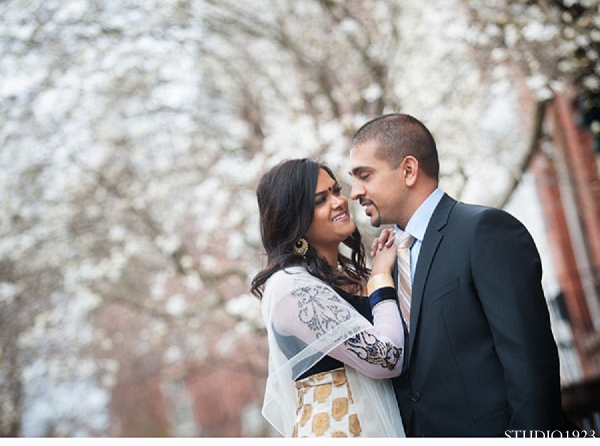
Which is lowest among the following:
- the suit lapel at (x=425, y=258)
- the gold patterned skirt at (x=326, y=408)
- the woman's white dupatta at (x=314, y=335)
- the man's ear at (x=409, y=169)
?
the gold patterned skirt at (x=326, y=408)

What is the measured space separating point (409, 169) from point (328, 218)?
20.5 inches

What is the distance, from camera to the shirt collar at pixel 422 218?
3357 mm

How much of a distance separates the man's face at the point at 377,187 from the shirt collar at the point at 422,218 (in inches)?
3.1

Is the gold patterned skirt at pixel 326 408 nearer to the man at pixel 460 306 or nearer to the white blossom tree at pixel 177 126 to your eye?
the man at pixel 460 306

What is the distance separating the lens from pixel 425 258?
3.21 m

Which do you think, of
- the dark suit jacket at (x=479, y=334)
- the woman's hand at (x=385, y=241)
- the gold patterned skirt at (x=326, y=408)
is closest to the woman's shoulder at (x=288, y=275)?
the woman's hand at (x=385, y=241)

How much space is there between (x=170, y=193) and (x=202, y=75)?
1906mm

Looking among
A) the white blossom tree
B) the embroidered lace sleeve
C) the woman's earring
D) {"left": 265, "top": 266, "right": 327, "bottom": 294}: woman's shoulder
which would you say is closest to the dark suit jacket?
the embroidered lace sleeve

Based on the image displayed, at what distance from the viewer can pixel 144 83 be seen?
10.7 metres

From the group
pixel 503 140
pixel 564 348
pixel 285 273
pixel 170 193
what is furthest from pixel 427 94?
pixel 285 273

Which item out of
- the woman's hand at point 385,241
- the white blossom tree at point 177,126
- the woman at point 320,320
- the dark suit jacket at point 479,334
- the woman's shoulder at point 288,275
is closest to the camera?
the dark suit jacket at point 479,334

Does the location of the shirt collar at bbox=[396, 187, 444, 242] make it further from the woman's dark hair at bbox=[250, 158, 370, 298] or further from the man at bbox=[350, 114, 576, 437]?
the woman's dark hair at bbox=[250, 158, 370, 298]

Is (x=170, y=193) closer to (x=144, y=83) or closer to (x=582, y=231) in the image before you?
Answer: (x=144, y=83)

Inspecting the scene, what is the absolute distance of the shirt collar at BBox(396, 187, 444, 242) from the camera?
132 inches
